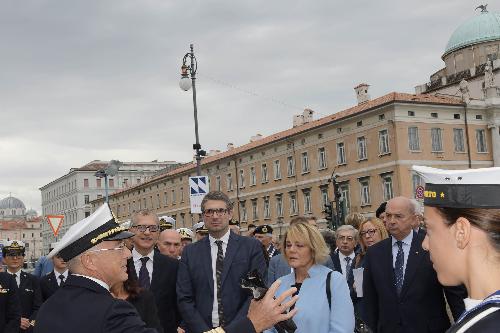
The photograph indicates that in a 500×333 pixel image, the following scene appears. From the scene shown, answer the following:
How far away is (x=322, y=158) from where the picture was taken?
5362 centimetres

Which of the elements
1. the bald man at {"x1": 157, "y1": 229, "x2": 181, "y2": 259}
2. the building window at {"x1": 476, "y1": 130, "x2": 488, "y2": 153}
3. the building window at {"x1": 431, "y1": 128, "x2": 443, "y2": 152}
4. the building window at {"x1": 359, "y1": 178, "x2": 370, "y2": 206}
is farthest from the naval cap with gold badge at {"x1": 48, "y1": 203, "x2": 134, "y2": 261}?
the building window at {"x1": 476, "y1": 130, "x2": 488, "y2": 153}

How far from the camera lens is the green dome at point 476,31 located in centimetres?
6106

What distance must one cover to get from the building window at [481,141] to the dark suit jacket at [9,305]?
159 feet

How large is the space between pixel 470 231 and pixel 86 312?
6.31 feet

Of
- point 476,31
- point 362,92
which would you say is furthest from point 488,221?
point 476,31

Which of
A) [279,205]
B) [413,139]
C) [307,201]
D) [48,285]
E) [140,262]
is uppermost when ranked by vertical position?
[413,139]

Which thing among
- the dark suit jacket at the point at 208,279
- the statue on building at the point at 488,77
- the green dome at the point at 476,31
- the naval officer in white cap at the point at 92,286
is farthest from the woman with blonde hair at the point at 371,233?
the green dome at the point at 476,31

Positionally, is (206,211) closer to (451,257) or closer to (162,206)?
(451,257)

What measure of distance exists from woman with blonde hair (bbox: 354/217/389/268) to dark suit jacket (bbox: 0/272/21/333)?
4.37m

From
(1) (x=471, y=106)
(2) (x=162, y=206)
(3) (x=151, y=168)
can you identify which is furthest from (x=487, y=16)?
(3) (x=151, y=168)

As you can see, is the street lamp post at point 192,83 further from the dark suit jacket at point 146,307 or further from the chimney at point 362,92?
the chimney at point 362,92

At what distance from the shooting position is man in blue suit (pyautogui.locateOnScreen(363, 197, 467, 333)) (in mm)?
5742

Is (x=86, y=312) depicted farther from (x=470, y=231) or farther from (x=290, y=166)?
(x=290, y=166)

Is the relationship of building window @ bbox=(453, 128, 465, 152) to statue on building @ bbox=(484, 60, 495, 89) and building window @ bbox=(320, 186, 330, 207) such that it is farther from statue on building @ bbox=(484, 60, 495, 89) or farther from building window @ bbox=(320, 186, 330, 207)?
building window @ bbox=(320, 186, 330, 207)
